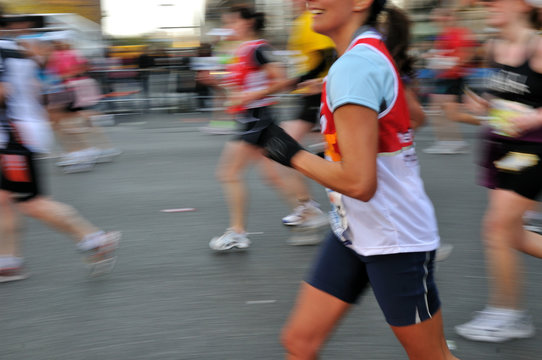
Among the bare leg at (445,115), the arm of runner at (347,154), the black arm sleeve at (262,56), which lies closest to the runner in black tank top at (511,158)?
the arm of runner at (347,154)

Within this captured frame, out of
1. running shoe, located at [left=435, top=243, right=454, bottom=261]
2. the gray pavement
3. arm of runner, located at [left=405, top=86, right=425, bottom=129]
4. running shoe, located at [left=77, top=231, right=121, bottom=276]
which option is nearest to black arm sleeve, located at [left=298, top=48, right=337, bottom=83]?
the gray pavement

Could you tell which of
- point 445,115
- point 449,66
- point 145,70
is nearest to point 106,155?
point 445,115

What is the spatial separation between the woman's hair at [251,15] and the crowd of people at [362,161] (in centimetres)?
1

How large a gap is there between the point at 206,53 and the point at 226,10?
9764 mm

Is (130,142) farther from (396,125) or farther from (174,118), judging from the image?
(396,125)

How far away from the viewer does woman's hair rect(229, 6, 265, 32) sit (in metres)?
4.90

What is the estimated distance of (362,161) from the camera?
184 cm

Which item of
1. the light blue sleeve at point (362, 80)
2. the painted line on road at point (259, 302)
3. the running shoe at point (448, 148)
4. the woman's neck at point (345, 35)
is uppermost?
the woman's neck at point (345, 35)

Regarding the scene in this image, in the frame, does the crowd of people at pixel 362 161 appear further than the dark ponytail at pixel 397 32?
No

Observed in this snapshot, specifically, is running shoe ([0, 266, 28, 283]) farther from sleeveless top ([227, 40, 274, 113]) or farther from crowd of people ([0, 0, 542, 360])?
sleeveless top ([227, 40, 274, 113])

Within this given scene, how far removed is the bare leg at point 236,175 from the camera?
15.9ft

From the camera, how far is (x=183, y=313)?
12.6ft

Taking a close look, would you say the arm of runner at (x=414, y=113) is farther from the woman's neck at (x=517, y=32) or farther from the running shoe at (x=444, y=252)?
the running shoe at (x=444, y=252)

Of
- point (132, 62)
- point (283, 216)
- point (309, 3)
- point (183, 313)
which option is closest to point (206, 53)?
point (132, 62)
